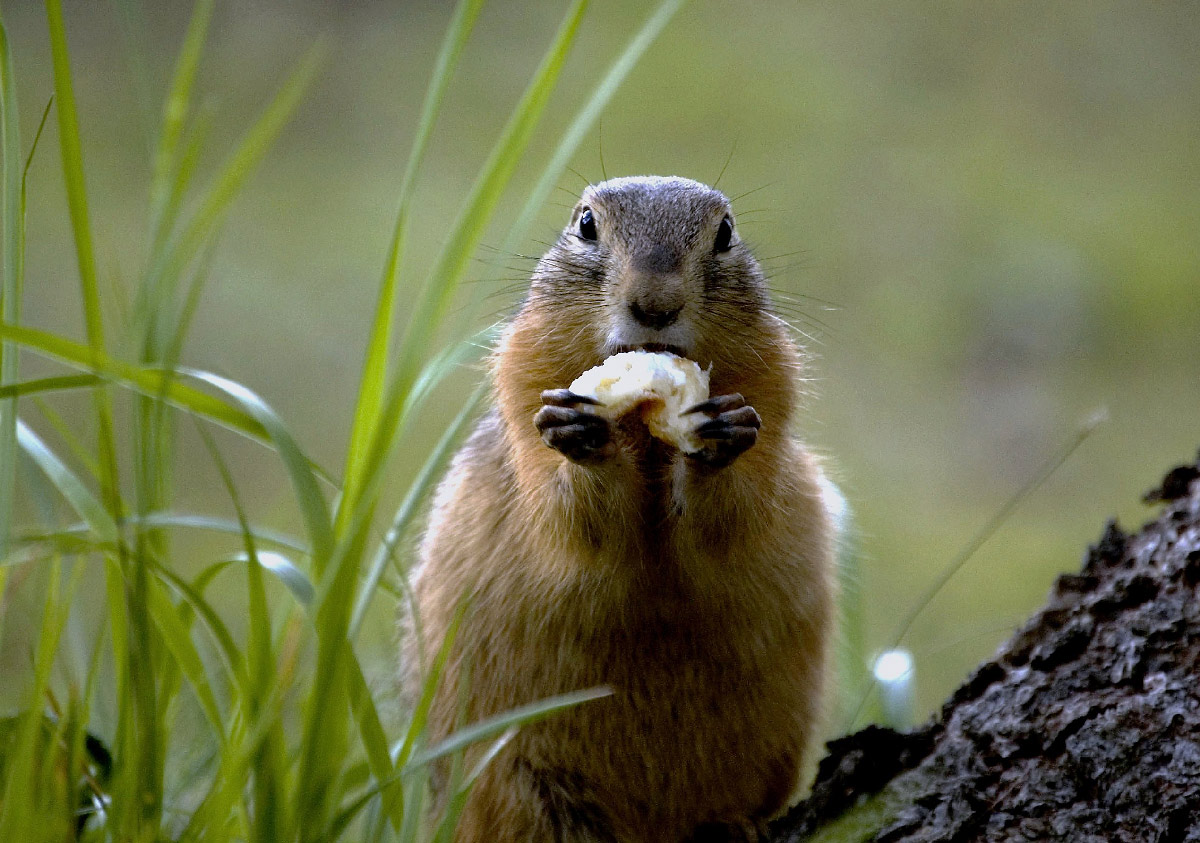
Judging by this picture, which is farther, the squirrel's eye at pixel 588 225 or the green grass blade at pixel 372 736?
the squirrel's eye at pixel 588 225

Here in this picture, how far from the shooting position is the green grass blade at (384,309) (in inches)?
63.8

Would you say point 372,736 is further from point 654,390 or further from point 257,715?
point 654,390

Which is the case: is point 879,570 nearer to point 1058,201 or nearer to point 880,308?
point 880,308

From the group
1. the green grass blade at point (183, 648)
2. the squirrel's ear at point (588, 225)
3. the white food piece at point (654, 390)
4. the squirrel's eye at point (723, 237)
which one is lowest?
the green grass blade at point (183, 648)

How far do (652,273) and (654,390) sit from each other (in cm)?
23

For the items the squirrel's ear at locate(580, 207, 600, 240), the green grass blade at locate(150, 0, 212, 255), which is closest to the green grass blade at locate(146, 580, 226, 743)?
the green grass blade at locate(150, 0, 212, 255)

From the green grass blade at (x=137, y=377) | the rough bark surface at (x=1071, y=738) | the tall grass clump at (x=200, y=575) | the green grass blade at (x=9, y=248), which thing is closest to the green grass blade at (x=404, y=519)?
the tall grass clump at (x=200, y=575)

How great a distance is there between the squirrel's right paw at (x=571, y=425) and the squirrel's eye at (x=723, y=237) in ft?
1.60

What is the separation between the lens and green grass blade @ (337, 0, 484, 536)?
5.32 ft

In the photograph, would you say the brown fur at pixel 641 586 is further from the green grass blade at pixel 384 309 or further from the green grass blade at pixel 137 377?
the green grass blade at pixel 137 377

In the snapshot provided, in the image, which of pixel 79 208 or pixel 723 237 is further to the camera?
pixel 723 237

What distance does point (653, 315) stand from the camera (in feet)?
6.56

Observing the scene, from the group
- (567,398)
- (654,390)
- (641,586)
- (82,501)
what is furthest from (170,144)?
(641,586)

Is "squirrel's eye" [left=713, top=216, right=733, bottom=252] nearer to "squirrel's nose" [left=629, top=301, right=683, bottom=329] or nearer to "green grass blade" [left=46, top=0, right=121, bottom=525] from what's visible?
"squirrel's nose" [left=629, top=301, right=683, bottom=329]
